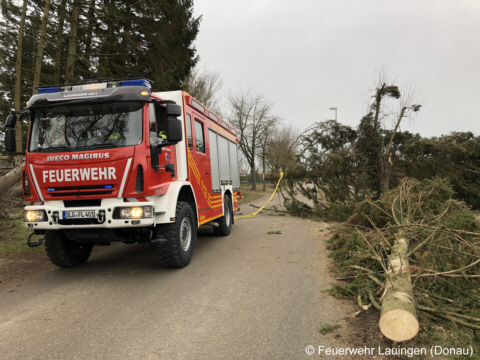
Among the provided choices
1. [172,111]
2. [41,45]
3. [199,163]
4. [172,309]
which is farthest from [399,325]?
[41,45]

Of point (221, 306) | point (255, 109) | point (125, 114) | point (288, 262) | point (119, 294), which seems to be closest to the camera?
point (221, 306)

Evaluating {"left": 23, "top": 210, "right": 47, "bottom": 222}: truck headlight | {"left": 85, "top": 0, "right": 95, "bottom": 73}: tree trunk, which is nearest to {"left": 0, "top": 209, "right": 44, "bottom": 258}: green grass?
{"left": 23, "top": 210, "right": 47, "bottom": 222}: truck headlight

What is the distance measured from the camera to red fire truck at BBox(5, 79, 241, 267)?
173 inches

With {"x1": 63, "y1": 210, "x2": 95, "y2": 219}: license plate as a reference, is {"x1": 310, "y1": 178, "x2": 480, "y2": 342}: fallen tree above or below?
below

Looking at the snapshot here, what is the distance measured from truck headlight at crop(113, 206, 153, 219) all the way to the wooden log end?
10.3 feet

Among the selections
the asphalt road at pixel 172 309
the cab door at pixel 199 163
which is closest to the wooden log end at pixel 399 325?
the asphalt road at pixel 172 309

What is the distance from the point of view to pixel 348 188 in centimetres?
1112

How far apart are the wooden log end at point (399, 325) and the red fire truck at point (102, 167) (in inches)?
123

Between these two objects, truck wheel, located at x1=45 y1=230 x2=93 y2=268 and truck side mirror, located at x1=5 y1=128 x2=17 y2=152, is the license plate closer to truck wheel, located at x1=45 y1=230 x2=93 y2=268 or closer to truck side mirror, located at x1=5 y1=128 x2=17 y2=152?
truck wheel, located at x1=45 y1=230 x2=93 y2=268

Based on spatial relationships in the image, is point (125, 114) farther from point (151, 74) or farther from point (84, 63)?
point (151, 74)

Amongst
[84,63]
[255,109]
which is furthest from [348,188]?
Result: [255,109]

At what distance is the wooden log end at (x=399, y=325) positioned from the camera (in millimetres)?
2535

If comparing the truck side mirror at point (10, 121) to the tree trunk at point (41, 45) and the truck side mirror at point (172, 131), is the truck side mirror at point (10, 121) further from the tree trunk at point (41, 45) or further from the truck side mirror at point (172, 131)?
the tree trunk at point (41, 45)

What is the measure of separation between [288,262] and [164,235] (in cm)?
238
